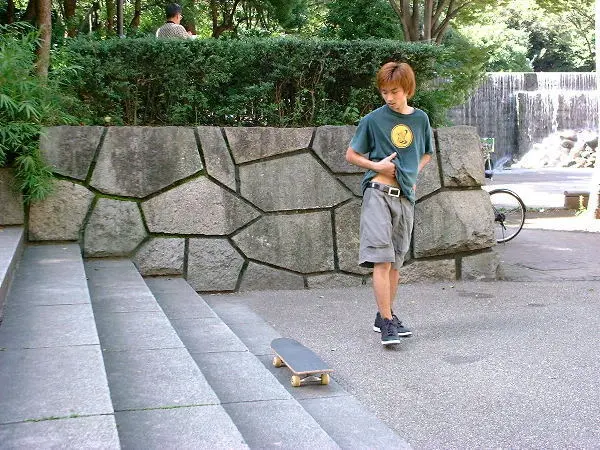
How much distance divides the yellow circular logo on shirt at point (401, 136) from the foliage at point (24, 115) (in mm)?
2509

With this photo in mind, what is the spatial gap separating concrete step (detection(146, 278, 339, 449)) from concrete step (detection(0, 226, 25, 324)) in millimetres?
966

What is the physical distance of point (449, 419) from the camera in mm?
3352

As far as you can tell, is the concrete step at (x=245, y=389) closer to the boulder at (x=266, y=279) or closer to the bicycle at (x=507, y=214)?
Answer: the boulder at (x=266, y=279)

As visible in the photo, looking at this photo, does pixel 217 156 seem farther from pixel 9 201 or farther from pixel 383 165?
pixel 383 165

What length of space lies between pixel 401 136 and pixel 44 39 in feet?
11.4

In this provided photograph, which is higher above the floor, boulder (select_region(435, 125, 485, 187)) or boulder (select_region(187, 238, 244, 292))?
boulder (select_region(435, 125, 485, 187))

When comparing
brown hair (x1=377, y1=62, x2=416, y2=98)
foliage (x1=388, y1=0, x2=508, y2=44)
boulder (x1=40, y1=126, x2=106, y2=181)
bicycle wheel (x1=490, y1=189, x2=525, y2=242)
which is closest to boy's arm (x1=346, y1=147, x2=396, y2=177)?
brown hair (x1=377, y1=62, x2=416, y2=98)

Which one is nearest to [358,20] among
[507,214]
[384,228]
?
[507,214]

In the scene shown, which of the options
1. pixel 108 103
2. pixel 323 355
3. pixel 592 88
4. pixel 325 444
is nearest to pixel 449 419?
pixel 325 444

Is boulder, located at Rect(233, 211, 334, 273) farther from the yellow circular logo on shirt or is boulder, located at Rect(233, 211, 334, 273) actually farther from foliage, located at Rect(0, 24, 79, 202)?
the yellow circular logo on shirt

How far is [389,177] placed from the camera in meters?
4.66

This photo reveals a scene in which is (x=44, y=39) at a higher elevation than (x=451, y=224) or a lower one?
higher

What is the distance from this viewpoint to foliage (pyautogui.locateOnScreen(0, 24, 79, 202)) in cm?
532

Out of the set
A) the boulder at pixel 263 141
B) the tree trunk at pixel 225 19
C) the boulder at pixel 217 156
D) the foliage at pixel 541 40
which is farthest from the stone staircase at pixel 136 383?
the foliage at pixel 541 40
